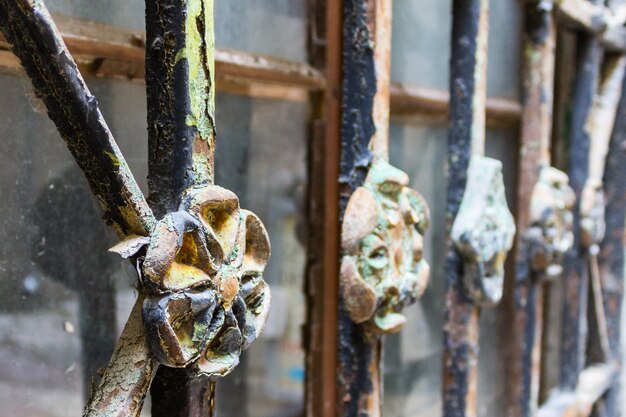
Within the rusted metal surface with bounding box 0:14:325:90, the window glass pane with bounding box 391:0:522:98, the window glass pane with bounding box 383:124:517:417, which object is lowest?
the window glass pane with bounding box 383:124:517:417

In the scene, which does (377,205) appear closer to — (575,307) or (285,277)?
(285,277)

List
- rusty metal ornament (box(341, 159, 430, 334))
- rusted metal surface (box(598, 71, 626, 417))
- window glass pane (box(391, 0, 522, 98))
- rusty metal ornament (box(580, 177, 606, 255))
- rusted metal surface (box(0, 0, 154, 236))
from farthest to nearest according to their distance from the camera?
rusted metal surface (box(598, 71, 626, 417))
rusty metal ornament (box(580, 177, 606, 255))
window glass pane (box(391, 0, 522, 98))
rusty metal ornament (box(341, 159, 430, 334))
rusted metal surface (box(0, 0, 154, 236))

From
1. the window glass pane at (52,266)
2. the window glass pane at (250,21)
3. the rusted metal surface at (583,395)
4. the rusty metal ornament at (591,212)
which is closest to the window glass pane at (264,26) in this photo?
the window glass pane at (250,21)

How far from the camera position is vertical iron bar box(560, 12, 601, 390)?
117cm

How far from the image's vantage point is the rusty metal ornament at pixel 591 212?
1.15m

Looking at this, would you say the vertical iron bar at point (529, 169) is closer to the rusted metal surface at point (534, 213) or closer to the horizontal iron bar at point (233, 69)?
the rusted metal surface at point (534, 213)

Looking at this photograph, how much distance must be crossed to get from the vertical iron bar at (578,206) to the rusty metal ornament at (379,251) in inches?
22.9

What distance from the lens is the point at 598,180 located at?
1197mm

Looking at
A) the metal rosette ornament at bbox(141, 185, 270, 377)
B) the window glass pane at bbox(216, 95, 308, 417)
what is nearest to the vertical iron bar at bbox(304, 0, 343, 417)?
the window glass pane at bbox(216, 95, 308, 417)

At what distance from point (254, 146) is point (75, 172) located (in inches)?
8.1

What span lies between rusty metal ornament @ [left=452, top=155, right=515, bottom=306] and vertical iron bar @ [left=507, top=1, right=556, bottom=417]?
20 cm

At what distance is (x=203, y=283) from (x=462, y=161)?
453 millimetres

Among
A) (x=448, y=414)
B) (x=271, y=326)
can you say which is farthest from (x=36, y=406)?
(x=448, y=414)

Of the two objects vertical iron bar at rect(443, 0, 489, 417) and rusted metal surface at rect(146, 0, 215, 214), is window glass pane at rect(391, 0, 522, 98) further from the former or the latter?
rusted metal surface at rect(146, 0, 215, 214)
